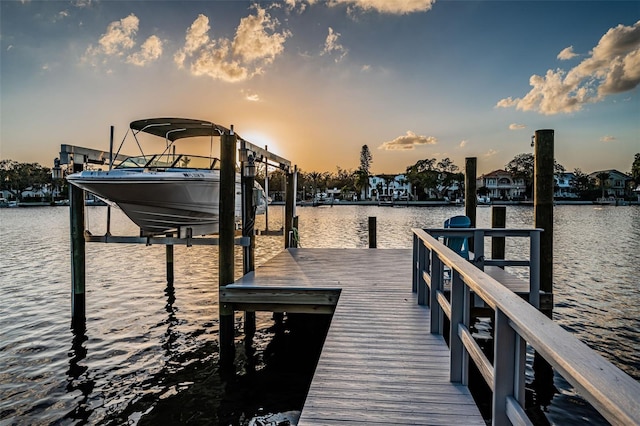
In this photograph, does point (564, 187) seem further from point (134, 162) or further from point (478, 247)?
point (134, 162)

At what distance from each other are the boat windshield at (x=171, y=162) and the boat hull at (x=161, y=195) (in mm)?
496

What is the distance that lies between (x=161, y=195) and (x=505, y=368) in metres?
8.26

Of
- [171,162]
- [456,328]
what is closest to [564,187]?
[171,162]

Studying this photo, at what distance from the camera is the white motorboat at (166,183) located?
334 inches

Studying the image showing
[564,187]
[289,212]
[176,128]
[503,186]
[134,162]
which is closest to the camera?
[134,162]

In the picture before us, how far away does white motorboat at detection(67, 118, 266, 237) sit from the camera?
848 cm

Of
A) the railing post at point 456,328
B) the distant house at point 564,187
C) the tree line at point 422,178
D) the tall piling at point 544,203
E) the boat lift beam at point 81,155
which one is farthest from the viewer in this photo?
the distant house at point 564,187

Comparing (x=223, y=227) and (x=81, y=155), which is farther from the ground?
(x=81, y=155)

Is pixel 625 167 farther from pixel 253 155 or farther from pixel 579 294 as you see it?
pixel 253 155

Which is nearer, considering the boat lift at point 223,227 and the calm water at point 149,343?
the calm water at point 149,343

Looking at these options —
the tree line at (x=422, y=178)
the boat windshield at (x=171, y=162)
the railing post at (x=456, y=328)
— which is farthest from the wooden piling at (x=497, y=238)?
the tree line at (x=422, y=178)

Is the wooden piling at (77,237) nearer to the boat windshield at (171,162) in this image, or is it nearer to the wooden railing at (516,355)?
the boat windshield at (171,162)

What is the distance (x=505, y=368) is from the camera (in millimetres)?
2027

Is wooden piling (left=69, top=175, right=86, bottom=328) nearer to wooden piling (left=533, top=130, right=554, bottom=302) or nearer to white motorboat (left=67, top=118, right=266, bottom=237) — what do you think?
white motorboat (left=67, top=118, right=266, bottom=237)
